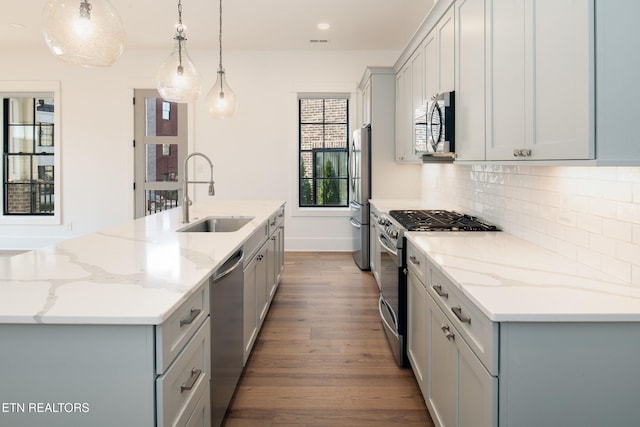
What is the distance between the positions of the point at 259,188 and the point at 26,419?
5.67 m

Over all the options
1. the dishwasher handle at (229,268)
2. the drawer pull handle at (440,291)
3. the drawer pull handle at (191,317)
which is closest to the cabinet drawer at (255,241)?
the dishwasher handle at (229,268)

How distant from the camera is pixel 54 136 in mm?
6918

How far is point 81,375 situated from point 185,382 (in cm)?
34

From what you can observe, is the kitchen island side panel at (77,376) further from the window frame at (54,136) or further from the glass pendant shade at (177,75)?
the window frame at (54,136)

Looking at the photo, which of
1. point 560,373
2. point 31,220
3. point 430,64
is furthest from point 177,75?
point 31,220

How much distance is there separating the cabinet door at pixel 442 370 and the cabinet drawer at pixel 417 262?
0.15 m

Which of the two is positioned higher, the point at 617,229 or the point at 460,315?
the point at 617,229

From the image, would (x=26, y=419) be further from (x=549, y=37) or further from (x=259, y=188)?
(x=259, y=188)

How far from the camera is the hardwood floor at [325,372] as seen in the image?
7.54 ft

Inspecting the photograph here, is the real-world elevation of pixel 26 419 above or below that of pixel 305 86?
below

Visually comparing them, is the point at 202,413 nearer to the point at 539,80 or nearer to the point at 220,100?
the point at 539,80

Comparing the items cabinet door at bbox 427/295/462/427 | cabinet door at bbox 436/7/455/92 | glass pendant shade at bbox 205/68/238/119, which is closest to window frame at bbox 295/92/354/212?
glass pendant shade at bbox 205/68/238/119

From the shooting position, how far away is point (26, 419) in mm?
1261

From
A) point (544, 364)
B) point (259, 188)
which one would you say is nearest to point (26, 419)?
point (544, 364)
